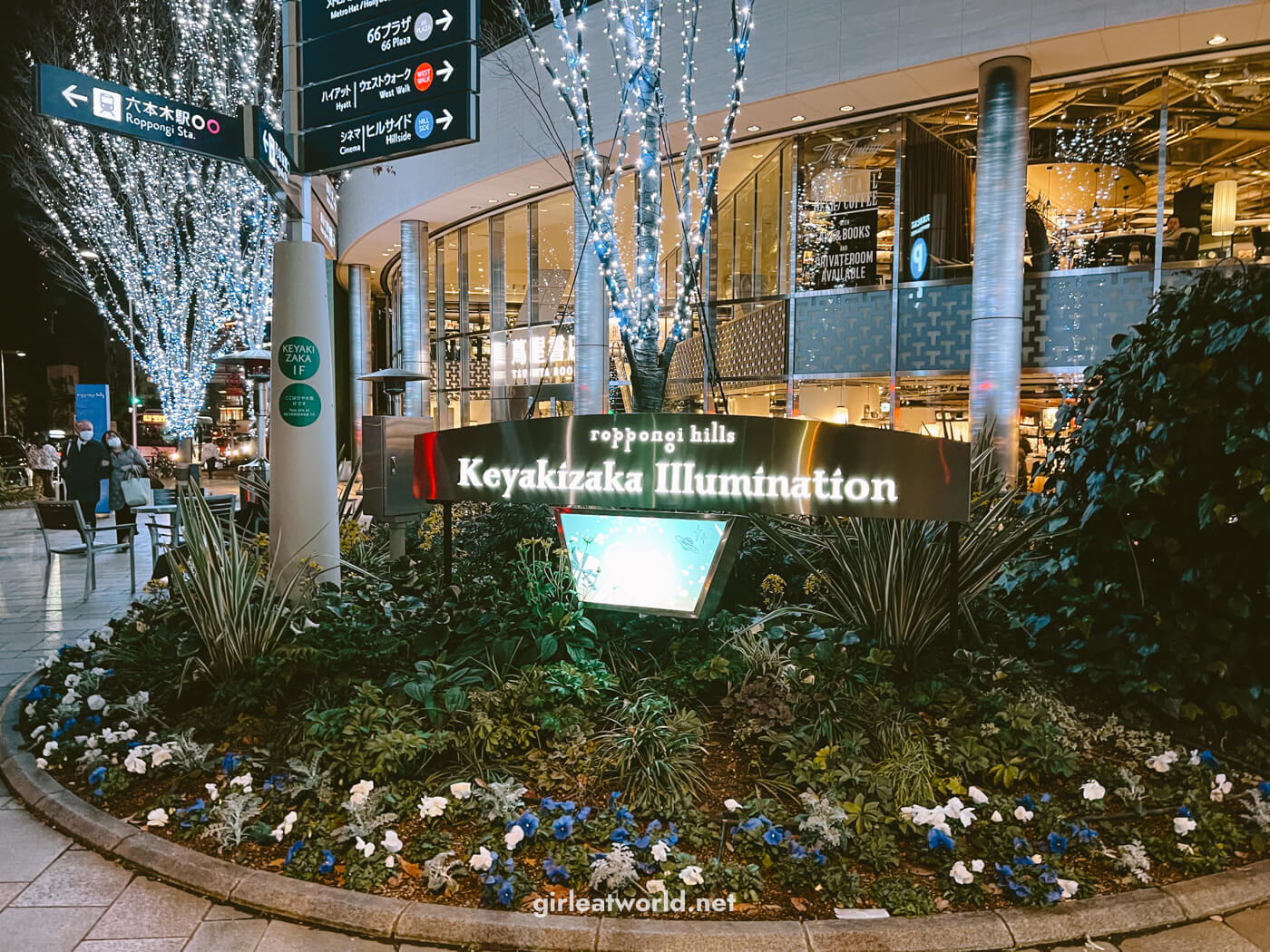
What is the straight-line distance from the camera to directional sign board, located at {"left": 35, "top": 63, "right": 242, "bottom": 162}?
4836mm

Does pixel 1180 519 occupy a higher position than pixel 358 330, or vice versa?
pixel 358 330

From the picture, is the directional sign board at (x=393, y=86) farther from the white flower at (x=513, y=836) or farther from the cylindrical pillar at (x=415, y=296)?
the cylindrical pillar at (x=415, y=296)

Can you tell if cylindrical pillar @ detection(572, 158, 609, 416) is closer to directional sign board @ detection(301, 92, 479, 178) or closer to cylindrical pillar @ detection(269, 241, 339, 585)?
cylindrical pillar @ detection(269, 241, 339, 585)

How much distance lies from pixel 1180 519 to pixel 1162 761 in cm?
119

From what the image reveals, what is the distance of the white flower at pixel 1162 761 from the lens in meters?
3.53

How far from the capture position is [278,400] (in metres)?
5.52

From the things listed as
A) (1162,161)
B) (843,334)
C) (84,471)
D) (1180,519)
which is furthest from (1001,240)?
(84,471)

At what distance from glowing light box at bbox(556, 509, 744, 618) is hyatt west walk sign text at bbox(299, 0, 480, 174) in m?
2.48

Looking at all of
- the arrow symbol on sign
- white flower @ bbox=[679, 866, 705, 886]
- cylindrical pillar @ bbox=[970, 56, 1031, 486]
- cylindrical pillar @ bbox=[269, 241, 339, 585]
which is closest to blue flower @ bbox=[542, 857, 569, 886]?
white flower @ bbox=[679, 866, 705, 886]

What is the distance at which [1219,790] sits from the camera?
339 centimetres

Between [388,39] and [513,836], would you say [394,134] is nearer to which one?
[388,39]

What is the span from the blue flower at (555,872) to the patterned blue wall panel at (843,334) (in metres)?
9.92

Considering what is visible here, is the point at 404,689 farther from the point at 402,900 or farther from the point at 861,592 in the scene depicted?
the point at 861,592

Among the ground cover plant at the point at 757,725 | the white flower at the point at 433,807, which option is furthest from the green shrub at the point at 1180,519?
the white flower at the point at 433,807
